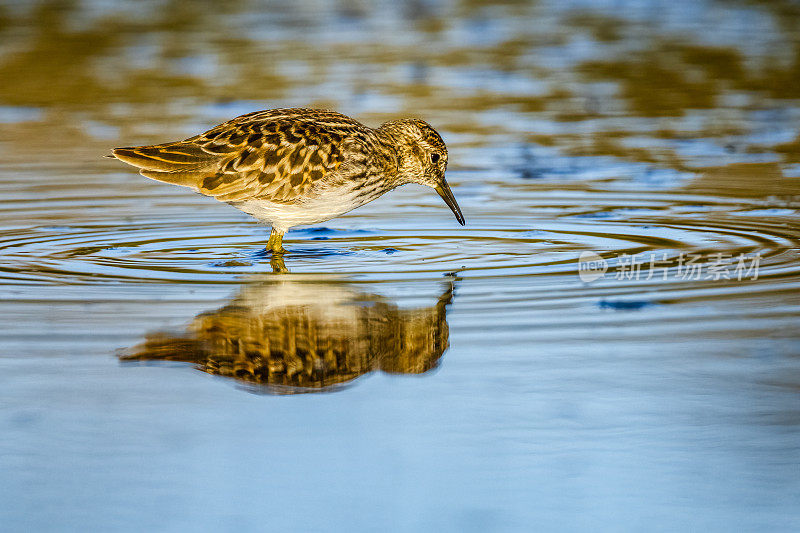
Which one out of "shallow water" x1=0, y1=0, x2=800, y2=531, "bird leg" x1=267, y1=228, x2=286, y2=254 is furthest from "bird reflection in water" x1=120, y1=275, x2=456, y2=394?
"bird leg" x1=267, y1=228, x2=286, y2=254

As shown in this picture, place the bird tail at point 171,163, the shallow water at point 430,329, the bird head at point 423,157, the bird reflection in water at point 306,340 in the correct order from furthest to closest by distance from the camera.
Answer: the bird head at point 423,157
the bird tail at point 171,163
the bird reflection in water at point 306,340
the shallow water at point 430,329

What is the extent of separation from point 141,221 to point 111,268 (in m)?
1.90

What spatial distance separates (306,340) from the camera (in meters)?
6.05

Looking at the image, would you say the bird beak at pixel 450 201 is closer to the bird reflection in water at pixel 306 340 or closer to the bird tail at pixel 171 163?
the bird tail at pixel 171 163

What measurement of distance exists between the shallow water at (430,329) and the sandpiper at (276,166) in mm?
338

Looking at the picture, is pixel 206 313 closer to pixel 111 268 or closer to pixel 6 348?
pixel 6 348

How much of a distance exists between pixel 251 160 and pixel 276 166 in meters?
0.18

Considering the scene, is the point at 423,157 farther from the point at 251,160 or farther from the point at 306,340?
the point at 306,340

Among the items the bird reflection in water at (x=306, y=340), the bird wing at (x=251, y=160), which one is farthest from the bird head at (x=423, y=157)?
the bird reflection in water at (x=306, y=340)

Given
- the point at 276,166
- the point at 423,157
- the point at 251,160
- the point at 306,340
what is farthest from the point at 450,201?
the point at 306,340

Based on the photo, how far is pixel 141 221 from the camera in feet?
32.0

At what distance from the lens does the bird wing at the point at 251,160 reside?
341 inches

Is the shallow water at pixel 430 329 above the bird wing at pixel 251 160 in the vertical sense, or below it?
below

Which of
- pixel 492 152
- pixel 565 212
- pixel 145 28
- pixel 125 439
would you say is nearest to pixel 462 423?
pixel 125 439
